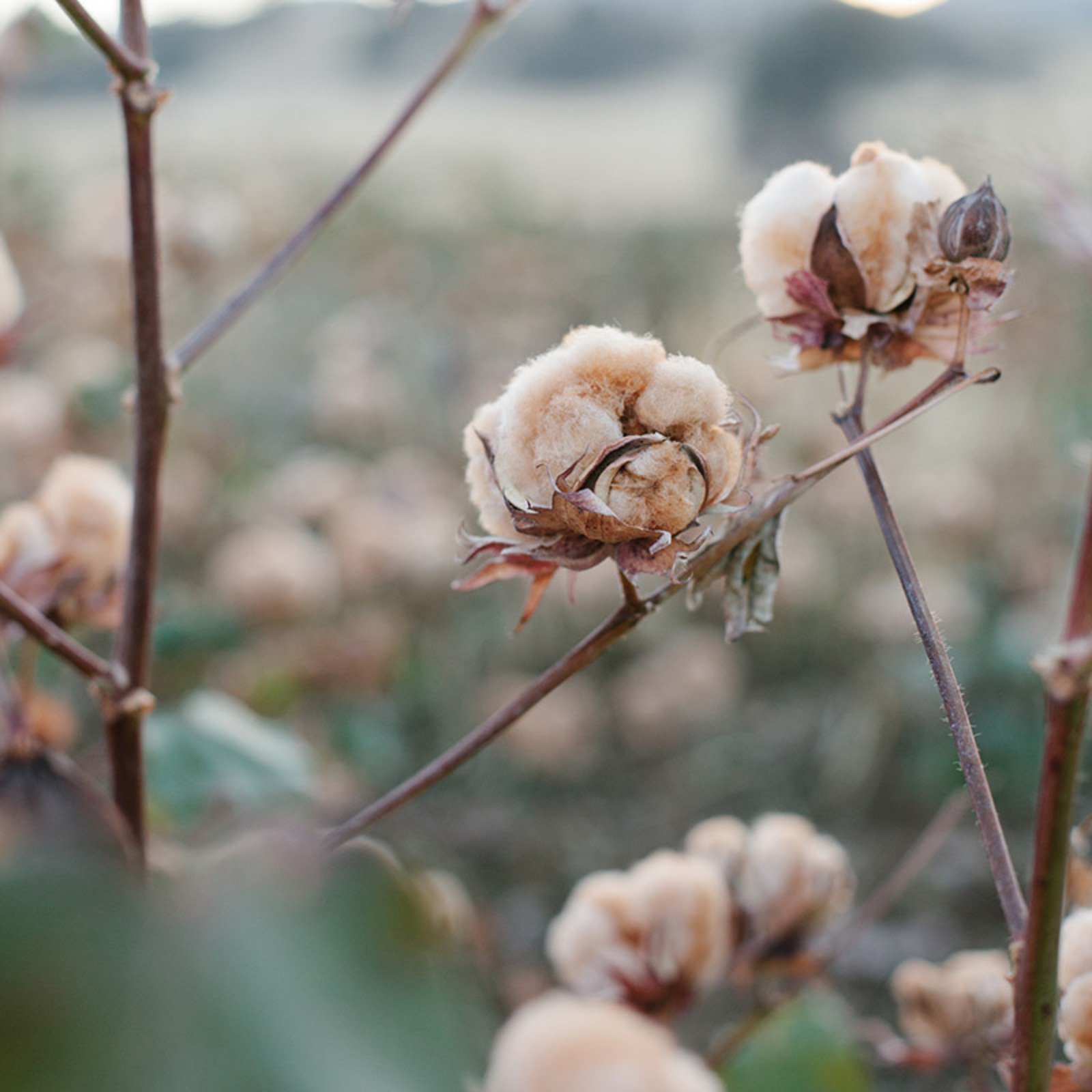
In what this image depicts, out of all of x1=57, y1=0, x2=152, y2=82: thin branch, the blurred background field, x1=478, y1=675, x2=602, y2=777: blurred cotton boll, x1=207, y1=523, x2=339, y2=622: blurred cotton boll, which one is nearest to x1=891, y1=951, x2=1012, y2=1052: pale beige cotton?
the blurred background field

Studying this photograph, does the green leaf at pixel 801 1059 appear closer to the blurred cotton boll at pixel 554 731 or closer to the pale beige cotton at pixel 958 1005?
the pale beige cotton at pixel 958 1005

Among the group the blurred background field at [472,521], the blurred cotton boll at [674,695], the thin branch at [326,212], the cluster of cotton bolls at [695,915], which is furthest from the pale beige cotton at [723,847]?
the blurred cotton boll at [674,695]

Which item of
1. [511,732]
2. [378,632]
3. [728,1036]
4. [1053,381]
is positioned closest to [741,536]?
[728,1036]

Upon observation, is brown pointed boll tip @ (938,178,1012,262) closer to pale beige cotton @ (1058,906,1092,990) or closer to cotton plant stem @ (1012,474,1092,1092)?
cotton plant stem @ (1012,474,1092,1092)

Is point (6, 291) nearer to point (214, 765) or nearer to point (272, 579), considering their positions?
point (214, 765)

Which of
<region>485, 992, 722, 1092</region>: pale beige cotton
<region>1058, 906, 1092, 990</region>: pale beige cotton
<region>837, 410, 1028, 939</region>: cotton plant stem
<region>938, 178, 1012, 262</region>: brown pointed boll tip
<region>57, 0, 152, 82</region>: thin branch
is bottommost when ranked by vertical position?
<region>485, 992, 722, 1092</region>: pale beige cotton

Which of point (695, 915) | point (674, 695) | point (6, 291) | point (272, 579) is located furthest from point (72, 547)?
point (674, 695)

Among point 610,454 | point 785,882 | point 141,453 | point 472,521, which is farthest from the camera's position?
point 472,521
